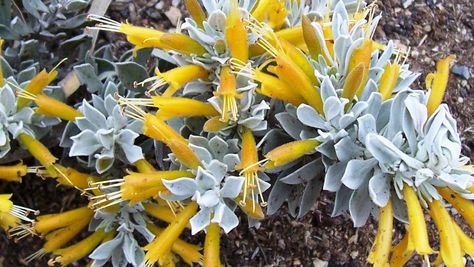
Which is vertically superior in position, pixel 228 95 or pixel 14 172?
pixel 228 95

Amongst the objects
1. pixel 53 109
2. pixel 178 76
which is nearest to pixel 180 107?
pixel 178 76

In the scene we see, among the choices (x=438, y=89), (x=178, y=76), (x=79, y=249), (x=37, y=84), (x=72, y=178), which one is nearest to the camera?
(x=438, y=89)

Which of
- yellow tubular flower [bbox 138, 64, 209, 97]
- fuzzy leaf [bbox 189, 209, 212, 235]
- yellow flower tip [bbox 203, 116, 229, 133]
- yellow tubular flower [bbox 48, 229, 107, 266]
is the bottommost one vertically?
yellow tubular flower [bbox 48, 229, 107, 266]

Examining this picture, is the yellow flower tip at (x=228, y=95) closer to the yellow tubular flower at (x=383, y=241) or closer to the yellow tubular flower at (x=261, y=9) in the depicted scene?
the yellow tubular flower at (x=261, y=9)

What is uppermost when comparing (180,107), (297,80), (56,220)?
(297,80)

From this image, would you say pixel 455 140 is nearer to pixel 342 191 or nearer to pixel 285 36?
pixel 342 191

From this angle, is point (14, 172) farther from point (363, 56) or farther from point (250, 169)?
point (363, 56)

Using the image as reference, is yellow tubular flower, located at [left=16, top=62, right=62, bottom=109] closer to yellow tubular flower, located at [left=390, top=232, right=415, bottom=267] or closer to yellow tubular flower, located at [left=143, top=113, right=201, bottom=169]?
yellow tubular flower, located at [left=143, top=113, right=201, bottom=169]

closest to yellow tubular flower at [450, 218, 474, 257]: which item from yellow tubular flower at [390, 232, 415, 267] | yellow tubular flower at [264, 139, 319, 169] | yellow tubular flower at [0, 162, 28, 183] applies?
yellow tubular flower at [390, 232, 415, 267]
